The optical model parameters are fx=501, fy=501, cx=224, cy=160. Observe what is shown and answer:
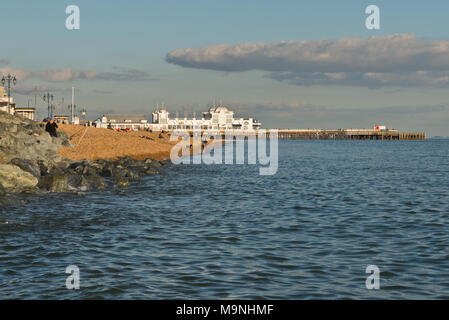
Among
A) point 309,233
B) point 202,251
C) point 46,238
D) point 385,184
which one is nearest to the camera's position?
point 202,251

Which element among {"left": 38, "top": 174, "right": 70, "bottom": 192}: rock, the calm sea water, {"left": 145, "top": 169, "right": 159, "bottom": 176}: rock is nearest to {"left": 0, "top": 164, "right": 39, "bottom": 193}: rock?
{"left": 38, "top": 174, "right": 70, "bottom": 192}: rock

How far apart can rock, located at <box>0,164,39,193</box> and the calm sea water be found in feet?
5.56

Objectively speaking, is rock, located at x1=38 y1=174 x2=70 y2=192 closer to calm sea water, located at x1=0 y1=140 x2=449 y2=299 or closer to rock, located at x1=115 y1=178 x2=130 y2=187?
calm sea water, located at x1=0 y1=140 x2=449 y2=299

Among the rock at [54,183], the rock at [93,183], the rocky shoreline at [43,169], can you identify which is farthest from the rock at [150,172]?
the rock at [54,183]

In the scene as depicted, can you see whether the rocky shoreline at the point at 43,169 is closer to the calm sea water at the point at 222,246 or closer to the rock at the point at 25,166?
the rock at the point at 25,166

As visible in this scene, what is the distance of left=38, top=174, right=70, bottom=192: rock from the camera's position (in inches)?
1006

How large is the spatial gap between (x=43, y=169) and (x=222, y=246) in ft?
61.8

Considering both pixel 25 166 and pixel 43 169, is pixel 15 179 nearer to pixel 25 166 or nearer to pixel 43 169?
pixel 25 166

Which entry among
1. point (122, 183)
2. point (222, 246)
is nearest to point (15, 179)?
point (122, 183)

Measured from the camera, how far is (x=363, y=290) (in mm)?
10234

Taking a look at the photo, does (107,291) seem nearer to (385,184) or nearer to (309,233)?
(309,233)
